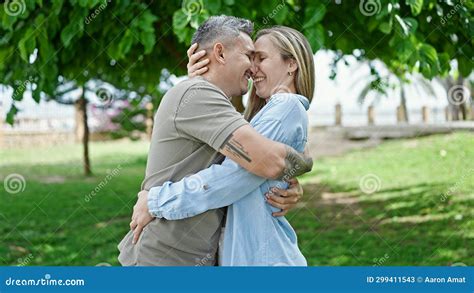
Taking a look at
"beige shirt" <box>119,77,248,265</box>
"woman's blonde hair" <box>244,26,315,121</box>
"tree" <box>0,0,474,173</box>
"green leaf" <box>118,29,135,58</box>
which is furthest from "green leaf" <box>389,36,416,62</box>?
"beige shirt" <box>119,77,248,265</box>

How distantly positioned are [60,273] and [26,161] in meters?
12.5

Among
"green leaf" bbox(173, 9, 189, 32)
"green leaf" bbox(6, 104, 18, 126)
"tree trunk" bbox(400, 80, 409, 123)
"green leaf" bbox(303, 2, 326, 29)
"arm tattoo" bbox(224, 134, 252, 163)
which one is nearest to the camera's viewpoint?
"arm tattoo" bbox(224, 134, 252, 163)

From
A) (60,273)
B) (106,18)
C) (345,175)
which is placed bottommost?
(345,175)

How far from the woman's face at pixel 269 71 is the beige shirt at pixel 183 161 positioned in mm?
220

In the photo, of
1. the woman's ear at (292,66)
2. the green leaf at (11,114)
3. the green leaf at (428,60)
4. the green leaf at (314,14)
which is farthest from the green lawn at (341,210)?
the woman's ear at (292,66)

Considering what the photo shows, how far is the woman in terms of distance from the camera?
2.37 meters

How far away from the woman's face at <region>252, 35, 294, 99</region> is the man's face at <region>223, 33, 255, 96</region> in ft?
0.11

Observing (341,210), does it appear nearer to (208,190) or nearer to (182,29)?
(182,29)

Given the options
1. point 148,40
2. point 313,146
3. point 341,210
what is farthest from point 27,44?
point 313,146

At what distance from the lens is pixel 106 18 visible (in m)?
5.49

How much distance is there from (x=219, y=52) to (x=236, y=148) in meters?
0.44

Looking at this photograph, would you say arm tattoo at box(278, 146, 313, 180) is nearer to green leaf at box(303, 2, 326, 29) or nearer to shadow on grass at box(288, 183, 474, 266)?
green leaf at box(303, 2, 326, 29)

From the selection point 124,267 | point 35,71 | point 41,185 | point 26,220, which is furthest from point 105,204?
point 124,267

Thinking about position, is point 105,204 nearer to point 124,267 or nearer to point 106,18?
point 106,18
